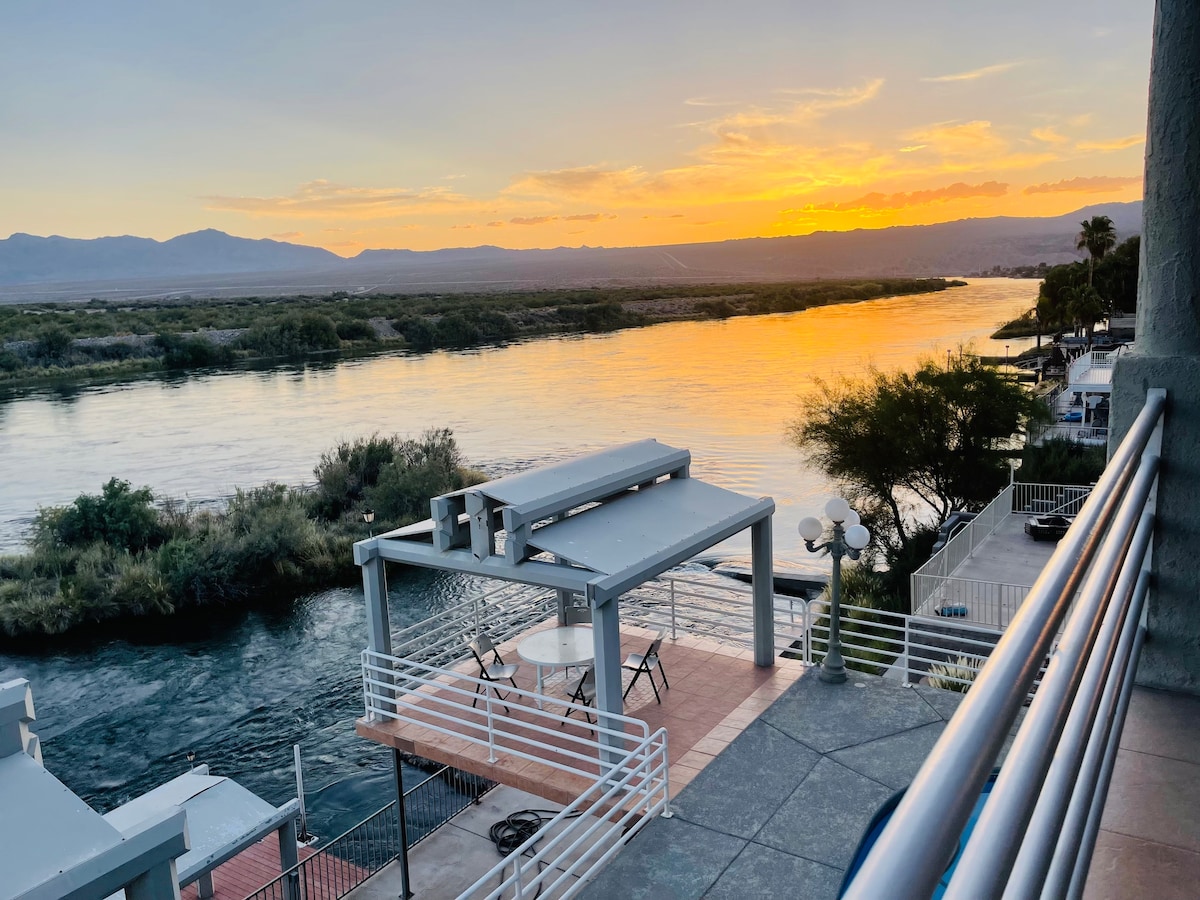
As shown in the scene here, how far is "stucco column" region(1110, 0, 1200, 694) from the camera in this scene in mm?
2406

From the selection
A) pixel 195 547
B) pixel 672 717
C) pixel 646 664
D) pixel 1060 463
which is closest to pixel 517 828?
pixel 672 717

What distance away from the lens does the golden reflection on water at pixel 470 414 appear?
3775cm

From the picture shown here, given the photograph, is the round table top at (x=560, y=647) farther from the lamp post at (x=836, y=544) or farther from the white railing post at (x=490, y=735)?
the lamp post at (x=836, y=544)

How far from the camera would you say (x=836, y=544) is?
9367 mm

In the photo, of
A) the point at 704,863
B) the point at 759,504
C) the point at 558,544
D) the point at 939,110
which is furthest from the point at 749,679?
the point at 939,110

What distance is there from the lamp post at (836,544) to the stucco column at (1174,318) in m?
6.40

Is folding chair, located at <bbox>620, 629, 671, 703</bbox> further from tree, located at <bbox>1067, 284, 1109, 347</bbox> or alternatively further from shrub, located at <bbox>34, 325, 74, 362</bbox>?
shrub, located at <bbox>34, 325, 74, 362</bbox>

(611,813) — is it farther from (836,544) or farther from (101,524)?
(101,524)

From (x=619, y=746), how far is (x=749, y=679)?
7.36 ft

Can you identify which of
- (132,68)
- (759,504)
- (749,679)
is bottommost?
(749,679)

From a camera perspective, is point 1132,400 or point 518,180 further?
point 518,180

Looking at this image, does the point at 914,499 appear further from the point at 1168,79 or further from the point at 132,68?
the point at 132,68

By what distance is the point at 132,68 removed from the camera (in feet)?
348

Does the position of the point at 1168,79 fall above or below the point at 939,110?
below
